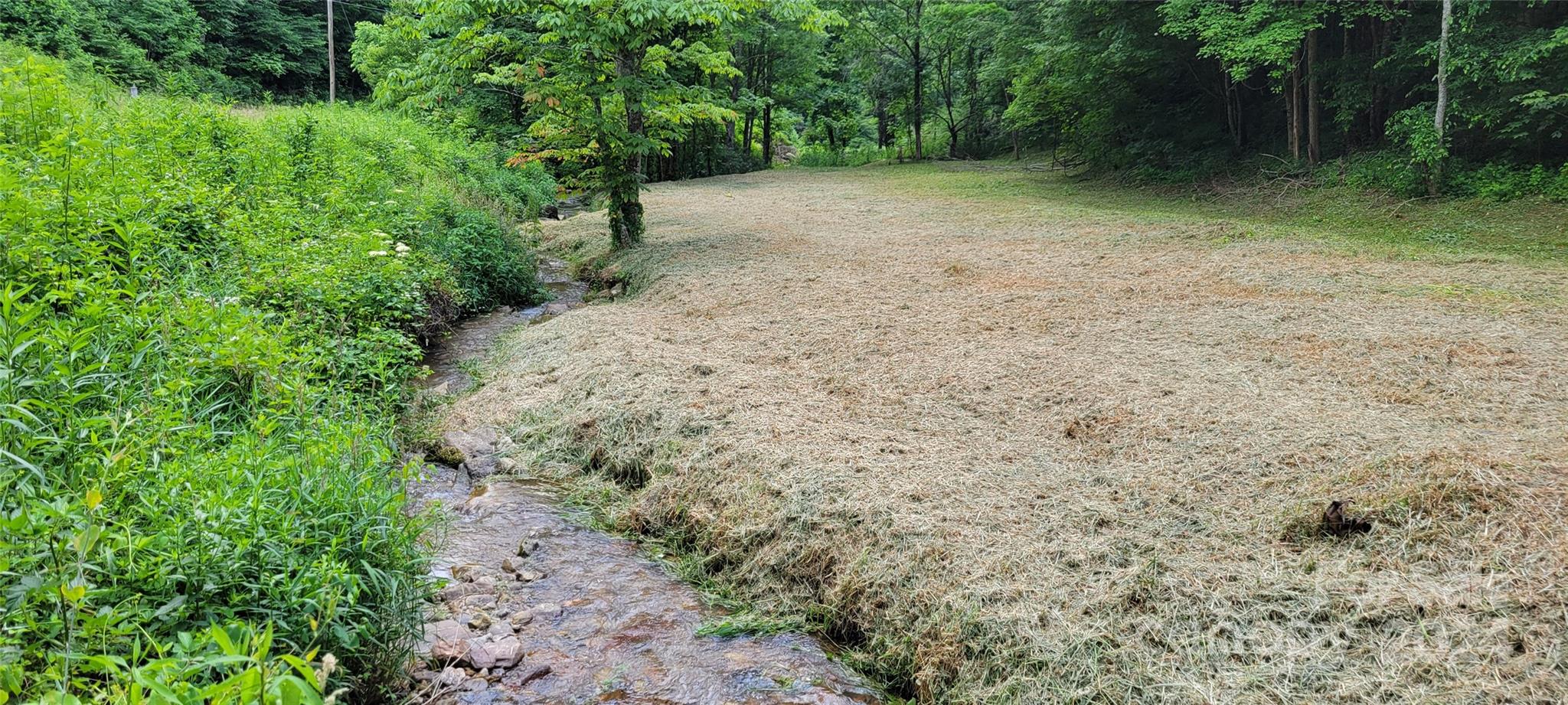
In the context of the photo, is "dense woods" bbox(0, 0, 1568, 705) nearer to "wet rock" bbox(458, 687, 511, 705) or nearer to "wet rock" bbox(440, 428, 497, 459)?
"wet rock" bbox(458, 687, 511, 705)

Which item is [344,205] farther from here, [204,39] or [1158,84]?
[204,39]

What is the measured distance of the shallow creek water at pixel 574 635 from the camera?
8.85ft

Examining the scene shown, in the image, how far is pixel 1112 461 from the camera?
3.71 m

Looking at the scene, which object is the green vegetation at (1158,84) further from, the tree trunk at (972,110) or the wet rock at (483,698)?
the wet rock at (483,698)

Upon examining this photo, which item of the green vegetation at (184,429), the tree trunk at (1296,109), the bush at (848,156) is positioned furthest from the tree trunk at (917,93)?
the green vegetation at (184,429)

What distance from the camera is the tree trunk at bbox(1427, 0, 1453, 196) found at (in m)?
10.6

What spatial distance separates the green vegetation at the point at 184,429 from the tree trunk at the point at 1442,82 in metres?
13.2

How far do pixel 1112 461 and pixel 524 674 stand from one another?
106 inches

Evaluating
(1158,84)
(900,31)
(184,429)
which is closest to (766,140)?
(900,31)

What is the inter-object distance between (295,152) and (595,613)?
24.0 ft

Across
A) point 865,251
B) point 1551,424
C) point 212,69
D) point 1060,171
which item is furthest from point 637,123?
point 212,69

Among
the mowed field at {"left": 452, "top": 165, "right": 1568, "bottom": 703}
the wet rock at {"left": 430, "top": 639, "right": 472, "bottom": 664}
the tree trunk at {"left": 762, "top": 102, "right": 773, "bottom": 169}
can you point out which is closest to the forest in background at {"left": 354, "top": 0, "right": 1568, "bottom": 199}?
the tree trunk at {"left": 762, "top": 102, "right": 773, "bottom": 169}

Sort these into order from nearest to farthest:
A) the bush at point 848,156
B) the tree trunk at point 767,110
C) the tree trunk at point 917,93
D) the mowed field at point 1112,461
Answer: the mowed field at point 1112,461 < the tree trunk at point 917,93 < the tree trunk at point 767,110 < the bush at point 848,156

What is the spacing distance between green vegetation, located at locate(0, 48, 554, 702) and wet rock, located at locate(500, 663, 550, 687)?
37 centimetres
